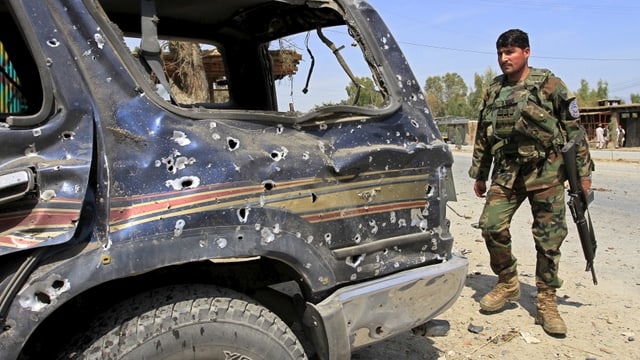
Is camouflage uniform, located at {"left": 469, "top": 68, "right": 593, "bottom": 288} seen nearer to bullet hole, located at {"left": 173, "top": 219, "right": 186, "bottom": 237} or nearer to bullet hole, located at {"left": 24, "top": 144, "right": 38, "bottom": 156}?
bullet hole, located at {"left": 173, "top": 219, "right": 186, "bottom": 237}

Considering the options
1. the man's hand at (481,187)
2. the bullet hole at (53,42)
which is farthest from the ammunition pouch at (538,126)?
the bullet hole at (53,42)

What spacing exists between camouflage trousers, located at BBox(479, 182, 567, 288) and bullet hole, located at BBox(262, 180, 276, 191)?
7.84 feet

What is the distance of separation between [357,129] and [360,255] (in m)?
0.55

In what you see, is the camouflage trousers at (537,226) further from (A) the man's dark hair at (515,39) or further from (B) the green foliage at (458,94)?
(B) the green foliage at (458,94)

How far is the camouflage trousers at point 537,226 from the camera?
370cm

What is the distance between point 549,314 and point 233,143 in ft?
9.07

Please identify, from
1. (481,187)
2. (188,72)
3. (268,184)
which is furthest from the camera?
(188,72)

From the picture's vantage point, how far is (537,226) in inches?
149

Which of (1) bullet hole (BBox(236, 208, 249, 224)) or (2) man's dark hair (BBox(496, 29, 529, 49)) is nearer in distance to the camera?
(1) bullet hole (BBox(236, 208, 249, 224))

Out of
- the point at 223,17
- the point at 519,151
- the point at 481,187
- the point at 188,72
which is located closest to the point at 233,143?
the point at 223,17

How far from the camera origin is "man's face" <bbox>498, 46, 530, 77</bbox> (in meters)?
3.66

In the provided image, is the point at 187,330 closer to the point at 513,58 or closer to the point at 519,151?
the point at 519,151

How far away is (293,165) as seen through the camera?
6.69ft

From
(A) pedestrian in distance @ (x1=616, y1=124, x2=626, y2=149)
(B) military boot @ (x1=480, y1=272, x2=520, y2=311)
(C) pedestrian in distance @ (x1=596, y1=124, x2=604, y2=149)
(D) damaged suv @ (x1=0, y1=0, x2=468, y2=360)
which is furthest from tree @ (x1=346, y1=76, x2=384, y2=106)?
(A) pedestrian in distance @ (x1=616, y1=124, x2=626, y2=149)
